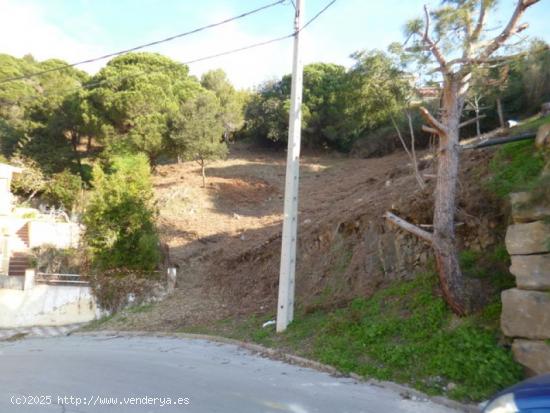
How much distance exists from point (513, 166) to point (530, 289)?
406 centimetres

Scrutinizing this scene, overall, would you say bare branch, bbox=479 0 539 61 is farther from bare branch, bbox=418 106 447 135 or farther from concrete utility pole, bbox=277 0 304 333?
concrete utility pole, bbox=277 0 304 333

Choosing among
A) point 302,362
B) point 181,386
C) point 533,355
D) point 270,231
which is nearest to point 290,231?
point 302,362

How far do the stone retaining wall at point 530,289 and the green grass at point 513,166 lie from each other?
1.97 m

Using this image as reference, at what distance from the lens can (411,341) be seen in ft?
24.7

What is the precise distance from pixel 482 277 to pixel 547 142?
265 centimetres

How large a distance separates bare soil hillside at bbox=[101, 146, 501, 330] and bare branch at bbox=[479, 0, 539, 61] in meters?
3.10

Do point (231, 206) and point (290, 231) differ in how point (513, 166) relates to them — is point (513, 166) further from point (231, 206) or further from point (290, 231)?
point (231, 206)

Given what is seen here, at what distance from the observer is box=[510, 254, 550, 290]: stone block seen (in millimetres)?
6121

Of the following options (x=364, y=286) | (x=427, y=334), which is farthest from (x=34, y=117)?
(x=427, y=334)

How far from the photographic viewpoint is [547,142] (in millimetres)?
7973

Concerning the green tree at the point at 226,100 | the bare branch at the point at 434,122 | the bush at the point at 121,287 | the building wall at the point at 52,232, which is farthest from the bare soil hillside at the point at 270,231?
the building wall at the point at 52,232

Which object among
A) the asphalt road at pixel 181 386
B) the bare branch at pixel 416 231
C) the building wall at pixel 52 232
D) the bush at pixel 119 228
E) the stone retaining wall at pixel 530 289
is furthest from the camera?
the building wall at pixel 52 232

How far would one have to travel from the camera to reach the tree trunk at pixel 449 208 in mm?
7406

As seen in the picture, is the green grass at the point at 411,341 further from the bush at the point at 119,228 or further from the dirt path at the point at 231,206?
the bush at the point at 119,228
